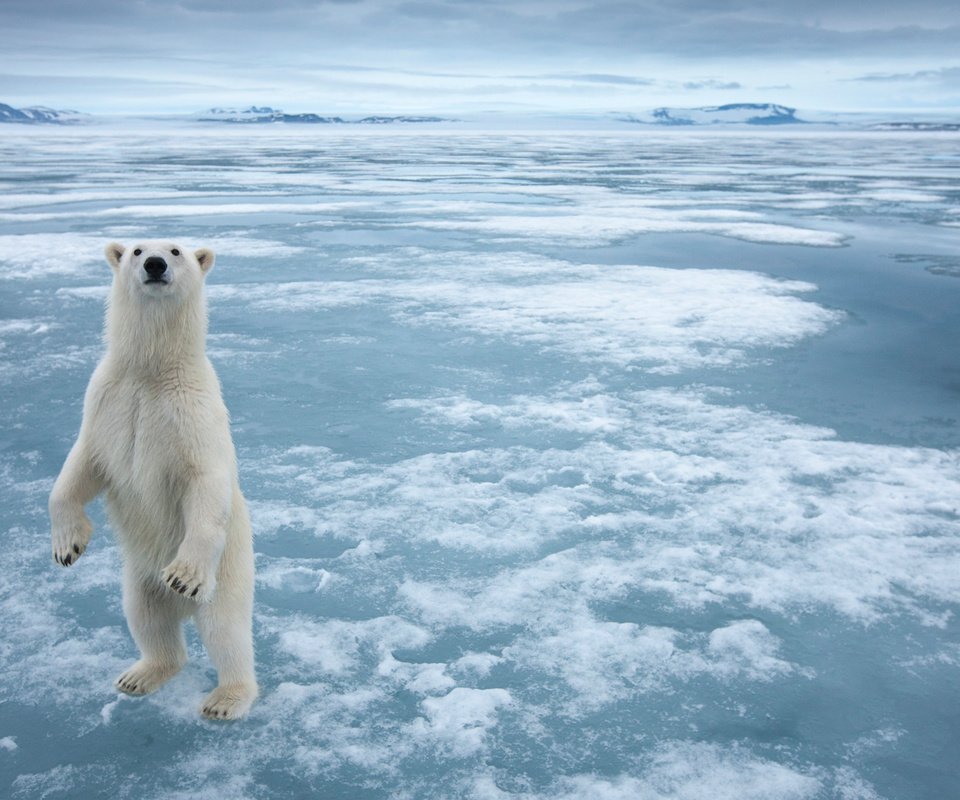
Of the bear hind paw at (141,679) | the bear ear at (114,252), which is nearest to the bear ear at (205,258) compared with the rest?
the bear ear at (114,252)

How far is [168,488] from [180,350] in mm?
382

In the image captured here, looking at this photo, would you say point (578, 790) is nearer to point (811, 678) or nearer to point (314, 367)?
point (811, 678)

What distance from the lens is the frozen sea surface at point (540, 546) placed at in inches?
93.4

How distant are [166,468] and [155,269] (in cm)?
53

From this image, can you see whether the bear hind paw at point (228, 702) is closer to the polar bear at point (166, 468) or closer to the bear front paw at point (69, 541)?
the polar bear at point (166, 468)

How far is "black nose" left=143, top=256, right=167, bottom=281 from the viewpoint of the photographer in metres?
2.24

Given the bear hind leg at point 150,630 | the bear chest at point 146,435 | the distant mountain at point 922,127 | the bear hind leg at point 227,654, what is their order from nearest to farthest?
the bear chest at point 146,435 → the bear hind leg at point 227,654 → the bear hind leg at point 150,630 → the distant mountain at point 922,127

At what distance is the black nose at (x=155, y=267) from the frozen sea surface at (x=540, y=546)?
126 cm

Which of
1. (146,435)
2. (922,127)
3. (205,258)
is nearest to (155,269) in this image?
(205,258)

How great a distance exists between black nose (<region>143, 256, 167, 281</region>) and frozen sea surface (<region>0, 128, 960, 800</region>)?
1257 mm

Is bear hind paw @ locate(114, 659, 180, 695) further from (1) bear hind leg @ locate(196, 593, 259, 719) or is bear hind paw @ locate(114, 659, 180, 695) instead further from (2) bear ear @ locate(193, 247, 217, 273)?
(2) bear ear @ locate(193, 247, 217, 273)

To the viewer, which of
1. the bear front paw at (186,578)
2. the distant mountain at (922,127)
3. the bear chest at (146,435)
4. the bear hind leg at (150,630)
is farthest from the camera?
the distant mountain at (922,127)

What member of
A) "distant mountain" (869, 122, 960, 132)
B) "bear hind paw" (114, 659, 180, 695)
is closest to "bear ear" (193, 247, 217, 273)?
"bear hind paw" (114, 659, 180, 695)

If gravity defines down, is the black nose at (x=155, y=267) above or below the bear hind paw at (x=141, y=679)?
above
